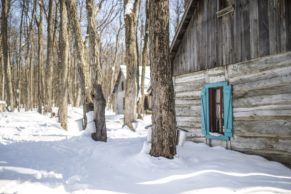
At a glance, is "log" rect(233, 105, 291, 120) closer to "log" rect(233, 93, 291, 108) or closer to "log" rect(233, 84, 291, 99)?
"log" rect(233, 93, 291, 108)

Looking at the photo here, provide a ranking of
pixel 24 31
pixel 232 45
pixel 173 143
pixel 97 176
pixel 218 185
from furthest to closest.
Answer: pixel 24 31
pixel 232 45
pixel 173 143
pixel 97 176
pixel 218 185

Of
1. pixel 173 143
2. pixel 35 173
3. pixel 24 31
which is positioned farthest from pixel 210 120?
pixel 24 31

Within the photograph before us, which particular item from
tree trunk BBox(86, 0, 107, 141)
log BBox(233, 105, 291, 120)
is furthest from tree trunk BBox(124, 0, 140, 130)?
log BBox(233, 105, 291, 120)

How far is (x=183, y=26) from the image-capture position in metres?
9.71

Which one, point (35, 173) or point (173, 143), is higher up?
point (173, 143)

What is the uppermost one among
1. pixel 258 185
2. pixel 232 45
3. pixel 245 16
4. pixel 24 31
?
pixel 24 31

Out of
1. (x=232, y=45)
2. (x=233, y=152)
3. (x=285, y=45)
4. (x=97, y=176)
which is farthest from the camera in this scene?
(x=232, y=45)

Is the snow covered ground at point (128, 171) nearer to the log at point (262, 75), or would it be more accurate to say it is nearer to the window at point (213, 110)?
the window at point (213, 110)

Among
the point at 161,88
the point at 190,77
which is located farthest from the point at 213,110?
the point at 161,88

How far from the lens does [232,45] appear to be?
788 centimetres

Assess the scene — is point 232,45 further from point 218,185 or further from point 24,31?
point 24,31

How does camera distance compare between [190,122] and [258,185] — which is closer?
[258,185]

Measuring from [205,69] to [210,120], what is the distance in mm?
1683

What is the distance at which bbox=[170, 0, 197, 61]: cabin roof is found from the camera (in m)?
9.32
